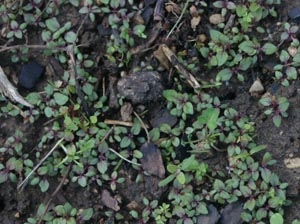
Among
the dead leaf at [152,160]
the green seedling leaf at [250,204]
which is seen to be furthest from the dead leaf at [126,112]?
the green seedling leaf at [250,204]

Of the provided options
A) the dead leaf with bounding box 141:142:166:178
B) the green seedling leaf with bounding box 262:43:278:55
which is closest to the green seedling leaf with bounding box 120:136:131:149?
the dead leaf with bounding box 141:142:166:178

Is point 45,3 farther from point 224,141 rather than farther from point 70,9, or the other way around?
point 224,141

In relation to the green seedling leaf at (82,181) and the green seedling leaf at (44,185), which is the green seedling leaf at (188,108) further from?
the green seedling leaf at (44,185)

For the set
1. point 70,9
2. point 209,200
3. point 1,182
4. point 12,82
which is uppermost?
point 70,9

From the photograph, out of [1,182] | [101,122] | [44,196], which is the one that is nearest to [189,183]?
[101,122]

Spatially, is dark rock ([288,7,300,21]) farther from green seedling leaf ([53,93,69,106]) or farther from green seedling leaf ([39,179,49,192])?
green seedling leaf ([39,179,49,192])

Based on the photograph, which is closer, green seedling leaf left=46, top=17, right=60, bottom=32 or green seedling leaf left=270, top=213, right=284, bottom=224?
green seedling leaf left=270, top=213, right=284, bottom=224
